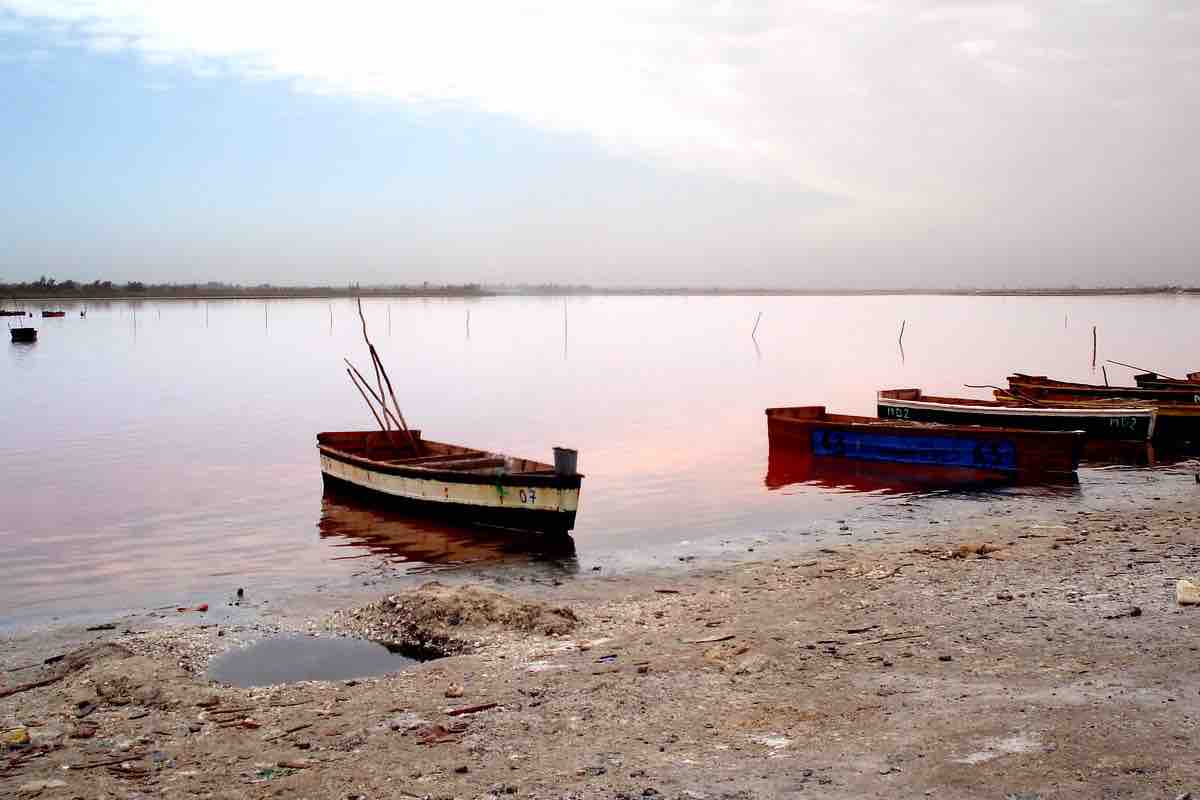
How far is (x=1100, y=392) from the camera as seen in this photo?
28.5 meters

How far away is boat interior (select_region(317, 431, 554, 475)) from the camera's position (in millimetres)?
18016

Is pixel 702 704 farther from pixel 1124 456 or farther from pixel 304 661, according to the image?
pixel 1124 456

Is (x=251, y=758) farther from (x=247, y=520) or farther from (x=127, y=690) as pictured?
(x=247, y=520)

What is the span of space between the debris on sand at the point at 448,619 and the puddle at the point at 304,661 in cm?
28

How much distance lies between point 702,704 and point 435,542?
9.45 meters

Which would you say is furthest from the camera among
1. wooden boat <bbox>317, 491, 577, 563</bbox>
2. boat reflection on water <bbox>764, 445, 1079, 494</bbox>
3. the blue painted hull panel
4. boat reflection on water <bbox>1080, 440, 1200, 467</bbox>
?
boat reflection on water <bbox>1080, 440, 1200, 467</bbox>

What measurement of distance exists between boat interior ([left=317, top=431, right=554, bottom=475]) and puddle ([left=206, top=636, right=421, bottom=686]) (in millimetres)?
7172

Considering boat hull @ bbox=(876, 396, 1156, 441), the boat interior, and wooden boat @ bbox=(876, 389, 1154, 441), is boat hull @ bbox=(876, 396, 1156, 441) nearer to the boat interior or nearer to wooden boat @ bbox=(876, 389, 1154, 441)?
wooden boat @ bbox=(876, 389, 1154, 441)

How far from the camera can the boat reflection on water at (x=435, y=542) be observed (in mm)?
15094

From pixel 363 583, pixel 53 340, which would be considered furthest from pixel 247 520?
pixel 53 340

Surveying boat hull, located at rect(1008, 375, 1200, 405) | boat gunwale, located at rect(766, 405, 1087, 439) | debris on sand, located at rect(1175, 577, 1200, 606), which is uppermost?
boat hull, located at rect(1008, 375, 1200, 405)

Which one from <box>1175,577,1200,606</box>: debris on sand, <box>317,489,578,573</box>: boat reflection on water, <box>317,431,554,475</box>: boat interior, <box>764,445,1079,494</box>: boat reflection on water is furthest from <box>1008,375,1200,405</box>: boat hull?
<box>1175,577,1200,606</box>: debris on sand

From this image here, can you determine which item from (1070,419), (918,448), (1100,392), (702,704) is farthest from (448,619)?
(1100,392)

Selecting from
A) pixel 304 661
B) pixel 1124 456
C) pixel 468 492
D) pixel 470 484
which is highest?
pixel 470 484
